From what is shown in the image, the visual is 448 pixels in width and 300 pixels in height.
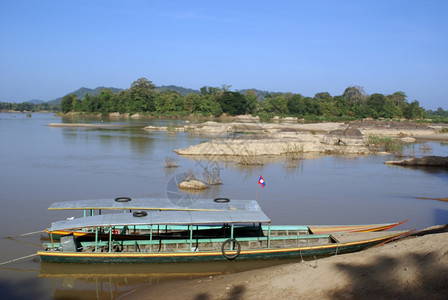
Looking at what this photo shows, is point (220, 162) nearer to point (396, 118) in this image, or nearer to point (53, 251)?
point (53, 251)

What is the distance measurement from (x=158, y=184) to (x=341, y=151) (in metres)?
18.4

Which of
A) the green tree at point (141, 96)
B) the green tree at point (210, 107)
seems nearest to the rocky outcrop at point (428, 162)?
the green tree at point (210, 107)

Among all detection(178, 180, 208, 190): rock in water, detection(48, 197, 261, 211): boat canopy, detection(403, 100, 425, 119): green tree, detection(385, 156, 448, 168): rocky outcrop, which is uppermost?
detection(403, 100, 425, 119): green tree

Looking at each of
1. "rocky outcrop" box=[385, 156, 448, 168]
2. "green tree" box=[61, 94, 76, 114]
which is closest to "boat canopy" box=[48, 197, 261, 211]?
"rocky outcrop" box=[385, 156, 448, 168]

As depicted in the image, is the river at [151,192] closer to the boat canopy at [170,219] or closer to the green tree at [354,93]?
the boat canopy at [170,219]

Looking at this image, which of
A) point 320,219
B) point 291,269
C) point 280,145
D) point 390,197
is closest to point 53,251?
point 291,269

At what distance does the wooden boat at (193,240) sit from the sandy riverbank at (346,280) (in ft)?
3.07

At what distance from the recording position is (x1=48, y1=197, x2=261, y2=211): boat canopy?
34.7 feet

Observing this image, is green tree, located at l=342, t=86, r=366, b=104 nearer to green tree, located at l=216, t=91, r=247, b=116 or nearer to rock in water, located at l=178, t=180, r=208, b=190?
green tree, located at l=216, t=91, r=247, b=116

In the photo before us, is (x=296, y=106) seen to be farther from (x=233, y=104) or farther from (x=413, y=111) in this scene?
(x=413, y=111)

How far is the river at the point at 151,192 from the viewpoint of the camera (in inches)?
372

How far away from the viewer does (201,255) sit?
32.5 feet

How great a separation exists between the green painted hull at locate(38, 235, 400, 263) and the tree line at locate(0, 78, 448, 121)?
70556 millimetres

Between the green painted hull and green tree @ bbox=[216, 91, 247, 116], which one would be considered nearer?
the green painted hull
